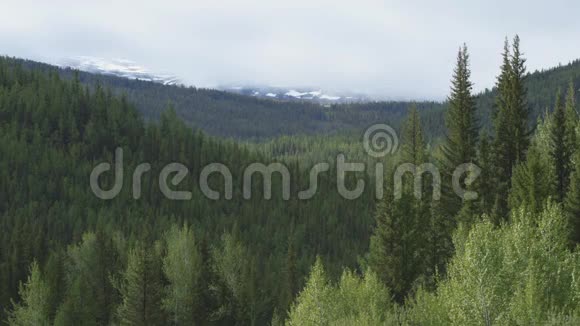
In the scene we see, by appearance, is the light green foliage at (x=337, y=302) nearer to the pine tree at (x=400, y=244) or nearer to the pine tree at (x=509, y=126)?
the pine tree at (x=400, y=244)

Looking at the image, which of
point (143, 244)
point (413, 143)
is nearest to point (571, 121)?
point (413, 143)

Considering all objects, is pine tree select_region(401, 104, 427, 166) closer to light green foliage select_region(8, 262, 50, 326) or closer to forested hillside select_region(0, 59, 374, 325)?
forested hillside select_region(0, 59, 374, 325)

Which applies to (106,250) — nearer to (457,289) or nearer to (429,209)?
(429,209)

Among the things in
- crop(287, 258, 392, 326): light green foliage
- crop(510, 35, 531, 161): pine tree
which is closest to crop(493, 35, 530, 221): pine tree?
crop(510, 35, 531, 161): pine tree

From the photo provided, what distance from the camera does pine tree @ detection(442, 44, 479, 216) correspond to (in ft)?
199

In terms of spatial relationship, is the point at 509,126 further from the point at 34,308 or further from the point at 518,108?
the point at 34,308

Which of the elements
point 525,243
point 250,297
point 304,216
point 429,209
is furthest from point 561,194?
point 304,216

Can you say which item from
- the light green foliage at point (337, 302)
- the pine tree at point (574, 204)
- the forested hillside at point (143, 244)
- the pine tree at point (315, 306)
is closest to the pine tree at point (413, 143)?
the forested hillside at point (143, 244)

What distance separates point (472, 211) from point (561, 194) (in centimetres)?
854

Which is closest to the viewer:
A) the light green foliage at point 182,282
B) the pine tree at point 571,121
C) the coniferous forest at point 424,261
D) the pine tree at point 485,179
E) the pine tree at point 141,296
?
the coniferous forest at point 424,261

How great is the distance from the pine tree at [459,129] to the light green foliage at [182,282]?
3651cm

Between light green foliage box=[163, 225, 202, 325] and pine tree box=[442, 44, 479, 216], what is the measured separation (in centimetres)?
3651

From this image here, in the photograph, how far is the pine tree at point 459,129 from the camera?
6072 centimetres

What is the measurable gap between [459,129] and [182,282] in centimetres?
4254
